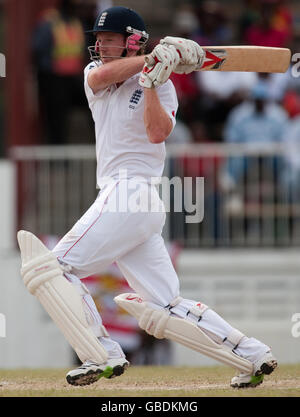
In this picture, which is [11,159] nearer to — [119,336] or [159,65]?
[119,336]

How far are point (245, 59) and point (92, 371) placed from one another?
6.21 ft

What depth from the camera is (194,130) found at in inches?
477

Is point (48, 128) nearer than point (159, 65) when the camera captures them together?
No

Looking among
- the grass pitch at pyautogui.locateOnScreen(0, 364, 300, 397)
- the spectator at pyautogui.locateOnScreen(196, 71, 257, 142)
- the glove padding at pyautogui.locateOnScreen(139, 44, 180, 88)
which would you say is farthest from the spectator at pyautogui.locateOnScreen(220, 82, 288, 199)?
the glove padding at pyautogui.locateOnScreen(139, 44, 180, 88)

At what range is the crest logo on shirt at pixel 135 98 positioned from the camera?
591 centimetres

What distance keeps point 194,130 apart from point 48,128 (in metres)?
1.77

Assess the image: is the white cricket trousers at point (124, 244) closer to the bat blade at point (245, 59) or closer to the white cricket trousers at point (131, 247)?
the white cricket trousers at point (131, 247)

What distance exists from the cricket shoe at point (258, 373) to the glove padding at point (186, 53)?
5.28ft

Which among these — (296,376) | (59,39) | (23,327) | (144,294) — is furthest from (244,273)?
(144,294)

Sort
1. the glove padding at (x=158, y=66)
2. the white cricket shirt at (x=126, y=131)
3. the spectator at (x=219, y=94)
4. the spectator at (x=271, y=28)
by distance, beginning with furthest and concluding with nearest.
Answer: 1. the spectator at (x=271, y=28)
2. the spectator at (x=219, y=94)
3. the white cricket shirt at (x=126, y=131)
4. the glove padding at (x=158, y=66)

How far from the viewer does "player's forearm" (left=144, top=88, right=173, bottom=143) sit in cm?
562

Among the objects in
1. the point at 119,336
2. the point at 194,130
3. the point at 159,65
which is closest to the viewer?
the point at 159,65

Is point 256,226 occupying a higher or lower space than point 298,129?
lower
